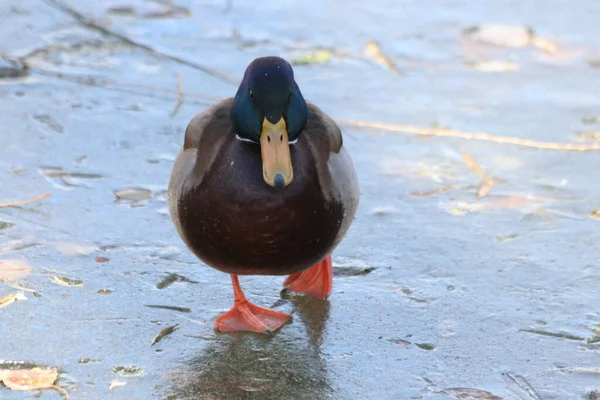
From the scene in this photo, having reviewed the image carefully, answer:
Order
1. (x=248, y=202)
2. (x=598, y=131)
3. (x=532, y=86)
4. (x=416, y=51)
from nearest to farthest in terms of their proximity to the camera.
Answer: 1. (x=248, y=202)
2. (x=598, y=131)
3. (x=532, y=86)
4. (x=416, y=51)

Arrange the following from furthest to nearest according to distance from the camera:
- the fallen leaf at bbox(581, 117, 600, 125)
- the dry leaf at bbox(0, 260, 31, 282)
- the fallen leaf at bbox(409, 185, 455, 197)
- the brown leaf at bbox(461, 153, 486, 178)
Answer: the fallen leaf at bbox(581, 117, 600, 125), the brown leaf at bbox(461, 153, 486, 178), the fallen leaf at bbox(409, 185, 455, 197), the dry leaf at bbox(0, 260, 31, 282)

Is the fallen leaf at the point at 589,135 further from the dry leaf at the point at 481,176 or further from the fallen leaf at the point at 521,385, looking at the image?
the fallen leaf at the point at 521,385

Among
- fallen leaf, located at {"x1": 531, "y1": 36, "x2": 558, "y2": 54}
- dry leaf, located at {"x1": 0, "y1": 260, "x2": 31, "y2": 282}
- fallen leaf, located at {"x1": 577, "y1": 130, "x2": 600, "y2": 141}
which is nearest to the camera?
dry leaf, located at {"x1": 0, "y1": 260, "x2": 31, "y2": 282}

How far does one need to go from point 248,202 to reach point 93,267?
866 millimetres

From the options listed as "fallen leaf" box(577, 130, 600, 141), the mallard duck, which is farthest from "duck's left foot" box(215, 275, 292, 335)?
"fallen leaf" box(577, 130, 600, 141)

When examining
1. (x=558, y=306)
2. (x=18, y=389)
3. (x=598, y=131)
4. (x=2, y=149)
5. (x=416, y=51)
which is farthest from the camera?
(x=416, y=51)

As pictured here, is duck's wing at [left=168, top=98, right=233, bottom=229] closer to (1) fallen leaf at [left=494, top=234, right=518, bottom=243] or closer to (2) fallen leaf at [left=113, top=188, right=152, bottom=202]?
(2) fallen leaf at [left=113, top=188, right=152, bottom=202]

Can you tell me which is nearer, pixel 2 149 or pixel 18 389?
pixel 18 389

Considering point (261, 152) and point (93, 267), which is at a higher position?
point (261, 152)

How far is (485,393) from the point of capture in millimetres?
3311

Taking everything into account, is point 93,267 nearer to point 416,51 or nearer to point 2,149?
point 2,149

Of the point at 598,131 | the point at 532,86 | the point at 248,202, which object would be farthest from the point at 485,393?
the point at 532,86

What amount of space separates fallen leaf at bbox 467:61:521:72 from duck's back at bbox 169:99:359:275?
306cm

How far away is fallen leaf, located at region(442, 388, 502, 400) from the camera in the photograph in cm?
328
